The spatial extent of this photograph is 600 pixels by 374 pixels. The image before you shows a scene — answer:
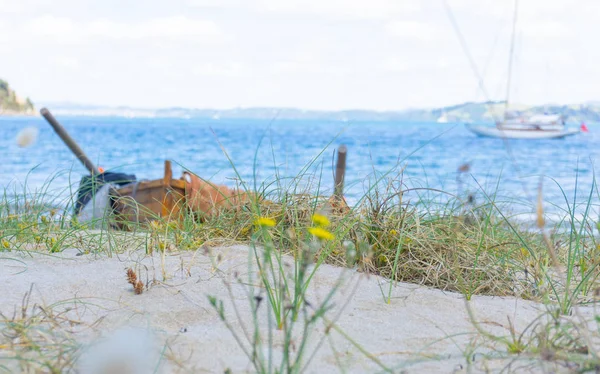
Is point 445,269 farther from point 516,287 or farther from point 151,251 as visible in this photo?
point 151,251

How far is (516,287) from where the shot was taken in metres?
2.54

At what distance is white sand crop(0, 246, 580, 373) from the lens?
5.14ft

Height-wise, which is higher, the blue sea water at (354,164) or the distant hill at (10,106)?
the distant hill at (10,106)

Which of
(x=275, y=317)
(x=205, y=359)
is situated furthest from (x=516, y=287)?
(x=205, y=359)

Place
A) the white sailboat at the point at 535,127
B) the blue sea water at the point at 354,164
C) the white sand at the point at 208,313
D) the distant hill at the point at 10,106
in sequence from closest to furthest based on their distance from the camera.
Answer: the white sand at the point at 208,313 < the blue sea water at the point at 354,164 < the distant hill at the point at 10,106 < the white sailboat at the point at 535,127

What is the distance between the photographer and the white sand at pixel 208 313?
61.7 inches

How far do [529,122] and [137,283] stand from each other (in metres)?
48.5

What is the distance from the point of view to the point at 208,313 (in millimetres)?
1979

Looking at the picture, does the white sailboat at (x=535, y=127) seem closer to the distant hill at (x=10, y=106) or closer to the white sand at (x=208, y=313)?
the distant hill at (x=10, y=106)

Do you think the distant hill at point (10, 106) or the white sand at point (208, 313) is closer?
the white sand at point (208, 313)

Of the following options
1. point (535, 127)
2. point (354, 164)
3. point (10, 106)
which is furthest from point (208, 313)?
point (535, 127)

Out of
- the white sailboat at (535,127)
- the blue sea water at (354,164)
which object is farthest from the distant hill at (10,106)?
the white sailboat at (535,127)

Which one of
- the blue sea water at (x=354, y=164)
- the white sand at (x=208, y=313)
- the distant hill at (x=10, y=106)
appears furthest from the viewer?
the distant hill at (x=10, y=106)

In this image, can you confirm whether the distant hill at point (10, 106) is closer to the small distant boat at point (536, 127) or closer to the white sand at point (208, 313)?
the white sand at point (208, 313)
